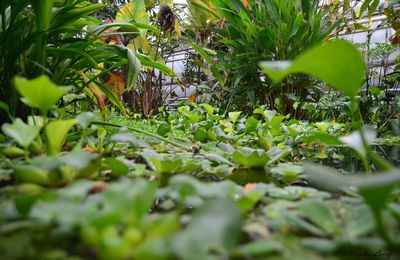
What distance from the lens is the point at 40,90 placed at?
374mm

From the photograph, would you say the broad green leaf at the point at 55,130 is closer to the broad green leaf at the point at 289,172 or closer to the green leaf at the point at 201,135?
the broad green leaf at the point at 289,172

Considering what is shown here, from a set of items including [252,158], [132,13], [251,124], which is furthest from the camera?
[132,13]

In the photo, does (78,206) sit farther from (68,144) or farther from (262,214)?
(68,144)

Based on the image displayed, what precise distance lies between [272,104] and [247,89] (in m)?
0.24

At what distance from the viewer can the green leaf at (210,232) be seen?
8.3 inches

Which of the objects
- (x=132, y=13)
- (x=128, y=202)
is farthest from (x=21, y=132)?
(x=132, y=13)

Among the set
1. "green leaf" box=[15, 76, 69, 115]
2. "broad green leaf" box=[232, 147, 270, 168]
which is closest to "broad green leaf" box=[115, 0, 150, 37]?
"broad green leaf" box=[232, 147, 270, 168]

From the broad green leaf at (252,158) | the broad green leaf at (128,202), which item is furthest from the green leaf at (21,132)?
the broad green leaf at (252,158)

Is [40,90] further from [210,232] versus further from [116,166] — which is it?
[210,232]

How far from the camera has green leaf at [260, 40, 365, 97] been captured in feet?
0.80

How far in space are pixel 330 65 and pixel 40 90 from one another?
306 mm

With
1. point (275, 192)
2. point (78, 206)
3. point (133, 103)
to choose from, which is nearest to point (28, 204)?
point (78, 206)

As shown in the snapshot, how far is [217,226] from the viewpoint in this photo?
0.73ft

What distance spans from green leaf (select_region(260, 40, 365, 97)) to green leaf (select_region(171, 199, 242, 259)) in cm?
10
